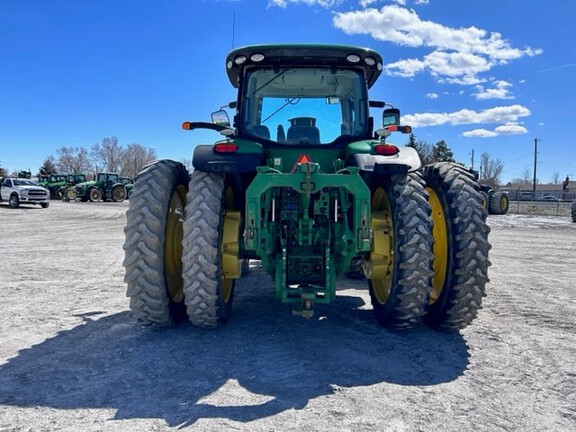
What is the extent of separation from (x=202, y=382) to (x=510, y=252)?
9.59 metres

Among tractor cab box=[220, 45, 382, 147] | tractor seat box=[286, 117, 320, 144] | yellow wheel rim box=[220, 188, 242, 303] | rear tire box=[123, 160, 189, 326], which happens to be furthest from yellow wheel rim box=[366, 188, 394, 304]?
rear tire box=[123, 160, 189, 326]

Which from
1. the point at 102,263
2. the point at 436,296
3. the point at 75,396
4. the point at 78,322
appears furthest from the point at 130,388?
the point at 102,263

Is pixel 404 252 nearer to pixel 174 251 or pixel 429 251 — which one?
pixel 429 251

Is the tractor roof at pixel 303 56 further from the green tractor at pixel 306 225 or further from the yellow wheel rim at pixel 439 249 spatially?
the yellow wheel rim at pixel 439 249

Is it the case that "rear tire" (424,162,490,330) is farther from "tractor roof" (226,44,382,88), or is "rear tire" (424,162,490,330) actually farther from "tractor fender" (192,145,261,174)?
"tractor fender" (192,145,261,174)

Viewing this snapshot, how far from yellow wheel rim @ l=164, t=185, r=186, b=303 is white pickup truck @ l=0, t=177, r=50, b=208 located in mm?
28922

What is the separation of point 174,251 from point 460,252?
2718 mm

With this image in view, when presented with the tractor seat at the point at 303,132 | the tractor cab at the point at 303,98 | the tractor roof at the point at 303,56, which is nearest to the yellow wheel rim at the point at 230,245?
the tractor cab at the point at 303,98

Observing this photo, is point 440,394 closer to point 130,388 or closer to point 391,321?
point 391,321

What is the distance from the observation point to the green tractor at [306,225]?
363cm

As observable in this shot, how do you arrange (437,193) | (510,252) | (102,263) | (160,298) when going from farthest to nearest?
(510,252), (102,263), (437,193), (160,298)

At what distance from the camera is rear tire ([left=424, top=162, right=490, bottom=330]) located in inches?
150

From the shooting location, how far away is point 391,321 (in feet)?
13.0

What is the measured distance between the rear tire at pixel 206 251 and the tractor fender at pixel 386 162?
4.14ft
